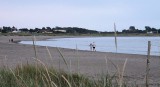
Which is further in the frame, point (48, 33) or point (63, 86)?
point (48, 33)

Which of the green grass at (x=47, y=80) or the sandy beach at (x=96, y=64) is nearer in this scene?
the green grass at (x=47, y=80)

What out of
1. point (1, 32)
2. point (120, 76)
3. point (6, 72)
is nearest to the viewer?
point (120, 76)

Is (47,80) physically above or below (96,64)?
above

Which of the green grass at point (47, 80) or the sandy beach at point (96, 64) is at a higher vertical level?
the green grass at point (47, 80)

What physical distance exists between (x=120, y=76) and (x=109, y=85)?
1.14 meters

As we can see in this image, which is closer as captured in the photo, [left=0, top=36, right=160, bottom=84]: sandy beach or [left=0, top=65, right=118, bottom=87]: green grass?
[left=0, top=65, right=118, bottom=87]: green grass

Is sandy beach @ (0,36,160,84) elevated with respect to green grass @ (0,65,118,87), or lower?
lower

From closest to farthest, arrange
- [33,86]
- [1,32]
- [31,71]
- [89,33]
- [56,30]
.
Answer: [33,86] < [31,71] < [1,32] < [56,30] < [89,33]

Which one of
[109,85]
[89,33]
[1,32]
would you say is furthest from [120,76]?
[89,33]

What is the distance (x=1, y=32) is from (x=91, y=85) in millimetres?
149127

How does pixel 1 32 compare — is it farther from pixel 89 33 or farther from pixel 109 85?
pixel 109 85

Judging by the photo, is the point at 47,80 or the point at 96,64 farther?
the point at 96,64

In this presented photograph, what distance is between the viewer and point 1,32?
151250mm

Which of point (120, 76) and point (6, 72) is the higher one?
point (120, 76)
